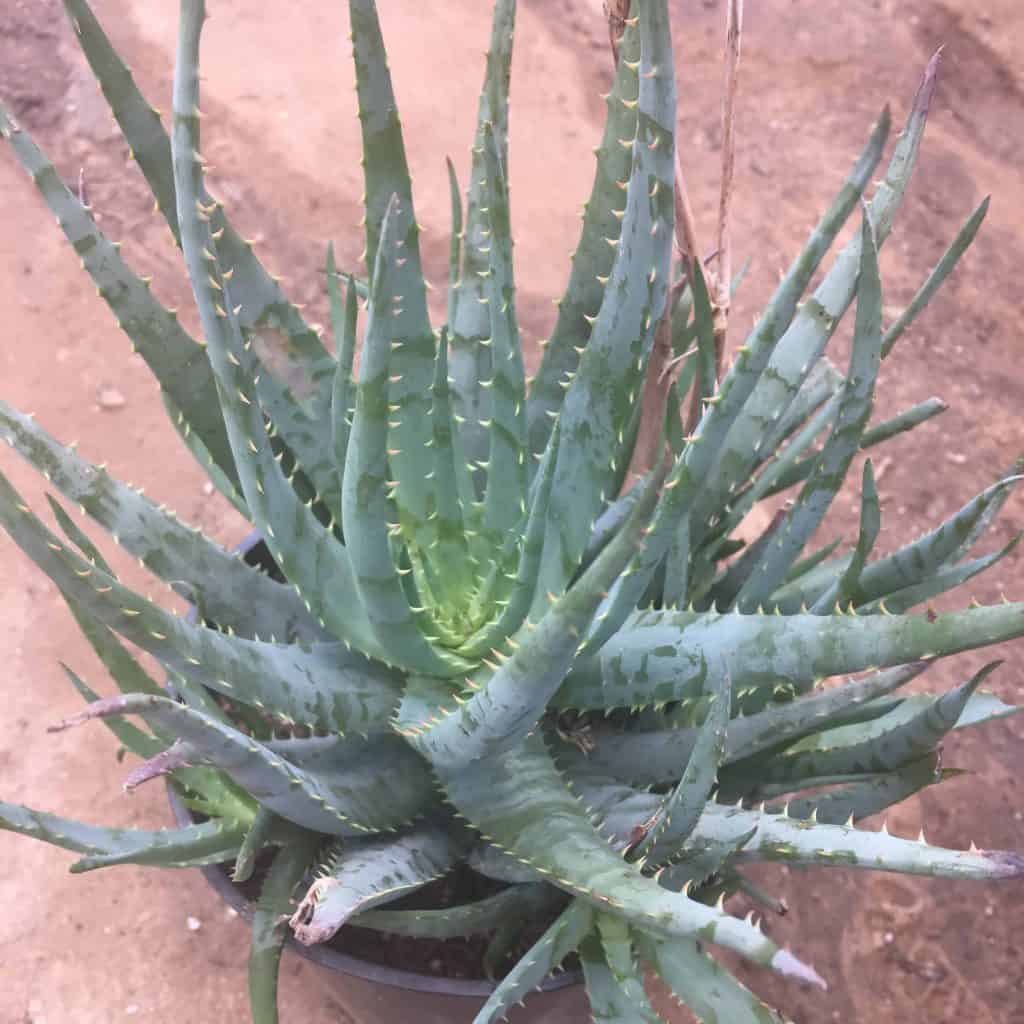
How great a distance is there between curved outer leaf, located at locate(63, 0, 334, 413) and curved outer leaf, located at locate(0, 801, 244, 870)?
0.94 ft

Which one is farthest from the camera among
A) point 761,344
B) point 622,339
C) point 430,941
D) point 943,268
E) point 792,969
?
point 430,941

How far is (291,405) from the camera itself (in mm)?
755

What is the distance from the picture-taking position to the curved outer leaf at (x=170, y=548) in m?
0.62

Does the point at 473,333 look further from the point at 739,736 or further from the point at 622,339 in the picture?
the point at 739,736

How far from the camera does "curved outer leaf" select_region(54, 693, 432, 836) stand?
49 cm

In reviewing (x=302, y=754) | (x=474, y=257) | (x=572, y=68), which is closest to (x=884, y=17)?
(x=572, y=68)

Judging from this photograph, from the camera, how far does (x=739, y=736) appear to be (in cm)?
71

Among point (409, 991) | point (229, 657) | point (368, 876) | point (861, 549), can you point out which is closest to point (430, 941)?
point (409, 991)

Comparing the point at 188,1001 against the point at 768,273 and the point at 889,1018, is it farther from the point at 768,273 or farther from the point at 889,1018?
the point at 768,273

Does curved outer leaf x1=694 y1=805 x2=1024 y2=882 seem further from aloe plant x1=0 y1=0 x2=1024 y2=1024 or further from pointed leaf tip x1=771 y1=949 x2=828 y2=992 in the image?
pointed leaf tip x1=771 y1=949 x2=828 y2=992

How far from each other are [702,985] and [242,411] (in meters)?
0.40

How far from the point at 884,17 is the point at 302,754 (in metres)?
1.99

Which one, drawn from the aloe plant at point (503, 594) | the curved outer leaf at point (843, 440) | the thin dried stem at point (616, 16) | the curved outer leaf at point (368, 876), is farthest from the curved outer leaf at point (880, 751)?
the thin dried stem at point (616, 16)

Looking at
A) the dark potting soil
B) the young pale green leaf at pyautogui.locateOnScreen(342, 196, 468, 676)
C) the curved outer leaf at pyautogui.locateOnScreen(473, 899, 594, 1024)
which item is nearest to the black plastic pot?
the dark potting soil
